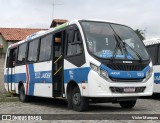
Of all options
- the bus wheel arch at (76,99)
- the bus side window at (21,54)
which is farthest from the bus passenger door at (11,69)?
the bus wheel arch at (76,99)

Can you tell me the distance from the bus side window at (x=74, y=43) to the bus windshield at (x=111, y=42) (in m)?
0.31

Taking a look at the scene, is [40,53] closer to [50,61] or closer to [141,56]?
[50,61]

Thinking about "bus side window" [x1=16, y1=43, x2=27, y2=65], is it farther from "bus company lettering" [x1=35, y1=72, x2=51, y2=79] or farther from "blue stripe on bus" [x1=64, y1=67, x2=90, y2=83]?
"blue stripe on bus" [x1=64, y1=67, x2=90, y2=83]

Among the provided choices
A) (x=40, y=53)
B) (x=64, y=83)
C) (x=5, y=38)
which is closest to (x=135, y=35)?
(x=64, y=83)

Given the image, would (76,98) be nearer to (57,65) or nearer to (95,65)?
(95,65)

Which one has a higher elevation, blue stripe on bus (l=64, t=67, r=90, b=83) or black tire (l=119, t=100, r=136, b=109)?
blue stripe on bus (l=64, t=67, r=90, b=83)

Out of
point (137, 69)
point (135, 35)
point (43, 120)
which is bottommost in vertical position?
point (43, 120)

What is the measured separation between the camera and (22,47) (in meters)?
19.1

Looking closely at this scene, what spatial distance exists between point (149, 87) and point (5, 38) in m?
53.1

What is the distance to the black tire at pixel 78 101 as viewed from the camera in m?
12.4

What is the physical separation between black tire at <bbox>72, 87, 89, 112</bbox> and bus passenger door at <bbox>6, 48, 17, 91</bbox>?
25.5 ft

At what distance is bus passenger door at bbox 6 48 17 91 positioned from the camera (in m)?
20.4

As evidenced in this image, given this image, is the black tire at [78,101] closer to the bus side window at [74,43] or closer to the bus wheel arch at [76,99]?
the bus wheel arch at [76,99]

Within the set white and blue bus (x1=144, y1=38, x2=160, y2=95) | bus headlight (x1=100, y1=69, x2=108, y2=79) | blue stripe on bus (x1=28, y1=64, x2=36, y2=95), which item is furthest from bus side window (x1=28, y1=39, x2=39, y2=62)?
white and blue bus (x1=144, y1=38, x2=160, y2=95)
